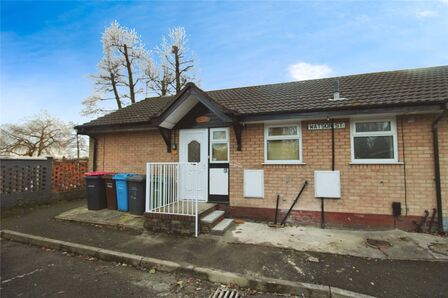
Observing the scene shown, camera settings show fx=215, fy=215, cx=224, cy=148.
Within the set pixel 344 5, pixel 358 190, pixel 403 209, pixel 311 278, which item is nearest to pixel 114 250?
pixel 311 278

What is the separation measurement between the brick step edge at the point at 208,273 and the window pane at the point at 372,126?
4272mm

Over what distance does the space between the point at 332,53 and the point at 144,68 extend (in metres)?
15.6

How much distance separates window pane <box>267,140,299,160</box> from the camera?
20.4ft

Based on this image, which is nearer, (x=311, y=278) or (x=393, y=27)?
(x=311, y=278)

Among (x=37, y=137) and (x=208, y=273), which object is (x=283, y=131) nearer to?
(x=208, y=273)

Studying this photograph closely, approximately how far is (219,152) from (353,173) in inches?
151

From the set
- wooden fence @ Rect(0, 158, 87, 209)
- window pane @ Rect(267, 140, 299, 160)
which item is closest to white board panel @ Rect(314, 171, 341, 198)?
window pane @ Rect(267, 140, 299, 160)

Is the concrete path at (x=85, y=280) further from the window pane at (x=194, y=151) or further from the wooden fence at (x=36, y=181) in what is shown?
the wooden fence at (x=36, y=181)

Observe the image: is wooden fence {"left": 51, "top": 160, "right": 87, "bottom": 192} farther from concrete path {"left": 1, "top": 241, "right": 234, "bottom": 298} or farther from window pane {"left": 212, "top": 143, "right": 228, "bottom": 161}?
window pane {"left": 212, "top": 143, "right": 228, "bottom": 161}

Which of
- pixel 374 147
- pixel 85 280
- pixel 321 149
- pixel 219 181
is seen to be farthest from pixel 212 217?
pixel 374 147

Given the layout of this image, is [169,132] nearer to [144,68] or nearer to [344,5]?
[344,5]

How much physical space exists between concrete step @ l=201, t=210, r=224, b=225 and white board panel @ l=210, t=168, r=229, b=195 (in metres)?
0.68

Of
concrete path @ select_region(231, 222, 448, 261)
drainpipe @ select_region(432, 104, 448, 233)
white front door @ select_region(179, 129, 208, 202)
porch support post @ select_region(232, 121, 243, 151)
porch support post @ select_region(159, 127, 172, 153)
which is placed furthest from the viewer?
porch support post @ select_region(159, 127, 172, 153)

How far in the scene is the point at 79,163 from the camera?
33.9 feet
